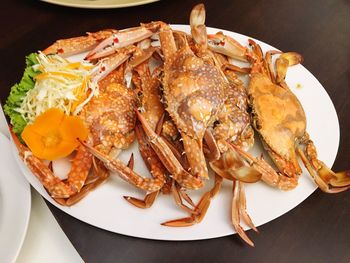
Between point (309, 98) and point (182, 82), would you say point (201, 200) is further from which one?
point (309, 98)

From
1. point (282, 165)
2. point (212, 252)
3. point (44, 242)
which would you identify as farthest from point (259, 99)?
point (44, 242)

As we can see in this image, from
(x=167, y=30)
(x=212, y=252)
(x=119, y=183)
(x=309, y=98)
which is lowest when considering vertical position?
(x=212, y=252)

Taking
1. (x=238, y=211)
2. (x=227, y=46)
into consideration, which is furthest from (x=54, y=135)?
(x=227, y=46)

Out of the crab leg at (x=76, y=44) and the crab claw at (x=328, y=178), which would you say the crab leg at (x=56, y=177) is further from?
the crab claw at (x=328, y=178)

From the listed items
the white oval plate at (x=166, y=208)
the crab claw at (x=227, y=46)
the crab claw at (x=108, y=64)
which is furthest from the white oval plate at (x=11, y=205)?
the crab claw at (x=227, y=46)

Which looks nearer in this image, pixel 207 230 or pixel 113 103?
pixel 207 230

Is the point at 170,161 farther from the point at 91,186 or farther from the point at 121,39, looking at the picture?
the point at 121,39

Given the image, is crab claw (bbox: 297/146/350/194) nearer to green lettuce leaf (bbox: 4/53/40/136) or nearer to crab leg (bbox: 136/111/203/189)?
crab leg (bbox: 136/111/203/189)
